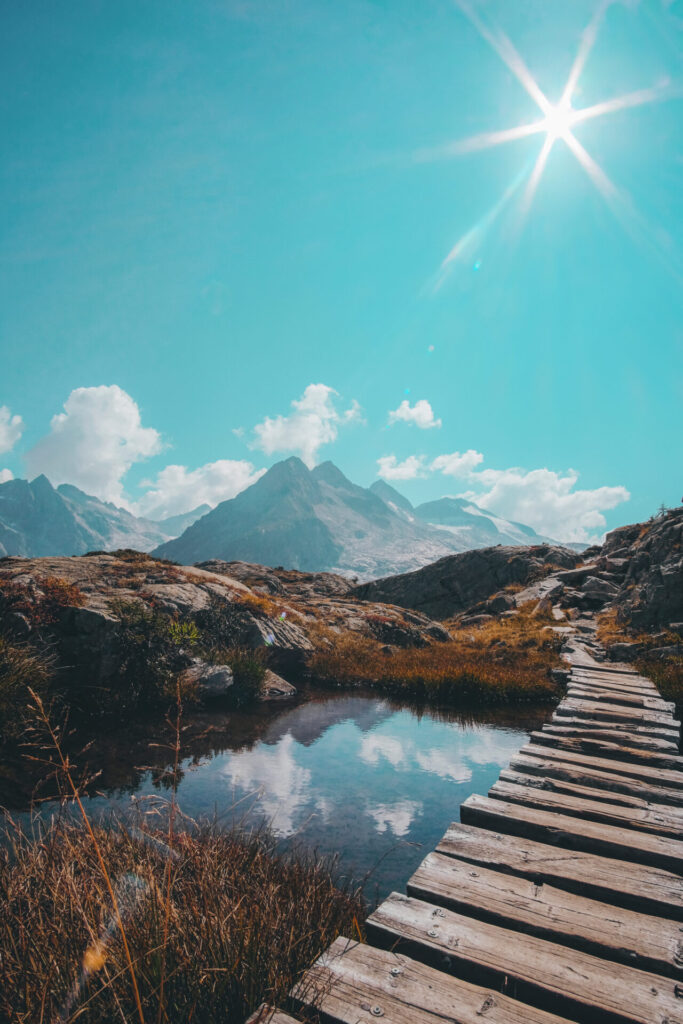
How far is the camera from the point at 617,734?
8.16 meters

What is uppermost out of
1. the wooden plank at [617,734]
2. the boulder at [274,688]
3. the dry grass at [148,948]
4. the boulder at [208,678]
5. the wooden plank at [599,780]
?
the wooden plank at [617,734]

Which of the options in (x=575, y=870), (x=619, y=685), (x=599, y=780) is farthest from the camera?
(x=619, y=685)

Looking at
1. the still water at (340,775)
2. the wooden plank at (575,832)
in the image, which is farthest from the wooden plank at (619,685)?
the wooden plank at (575,832)

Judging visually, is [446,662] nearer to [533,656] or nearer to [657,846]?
[533,656]

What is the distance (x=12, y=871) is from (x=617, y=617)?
843 inches

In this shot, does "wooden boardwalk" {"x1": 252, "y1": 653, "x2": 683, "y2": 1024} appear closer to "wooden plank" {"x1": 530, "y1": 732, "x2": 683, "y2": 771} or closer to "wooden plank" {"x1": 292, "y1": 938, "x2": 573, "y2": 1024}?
"wooden plank" {"x1": 292, "y1": 938, "x2": 573, "y2": 1024}

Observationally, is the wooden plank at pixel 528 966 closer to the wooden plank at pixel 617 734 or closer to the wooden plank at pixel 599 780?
the wooden plank at pixel 599 780

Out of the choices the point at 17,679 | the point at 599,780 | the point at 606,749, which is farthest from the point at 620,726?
the point at 17,679

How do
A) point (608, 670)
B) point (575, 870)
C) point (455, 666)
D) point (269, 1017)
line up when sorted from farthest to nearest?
point (455, 666) → point (608, 670) → point (575, 870) → point (269, 1017)

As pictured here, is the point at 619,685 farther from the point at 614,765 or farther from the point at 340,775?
the point at 340,775

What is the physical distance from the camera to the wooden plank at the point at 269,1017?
8.82 feet

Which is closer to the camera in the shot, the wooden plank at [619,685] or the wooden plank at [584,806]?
the wooden plank at [584,806]

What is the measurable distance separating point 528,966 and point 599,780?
12.9 feet

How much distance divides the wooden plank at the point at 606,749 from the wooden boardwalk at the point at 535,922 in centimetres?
71
